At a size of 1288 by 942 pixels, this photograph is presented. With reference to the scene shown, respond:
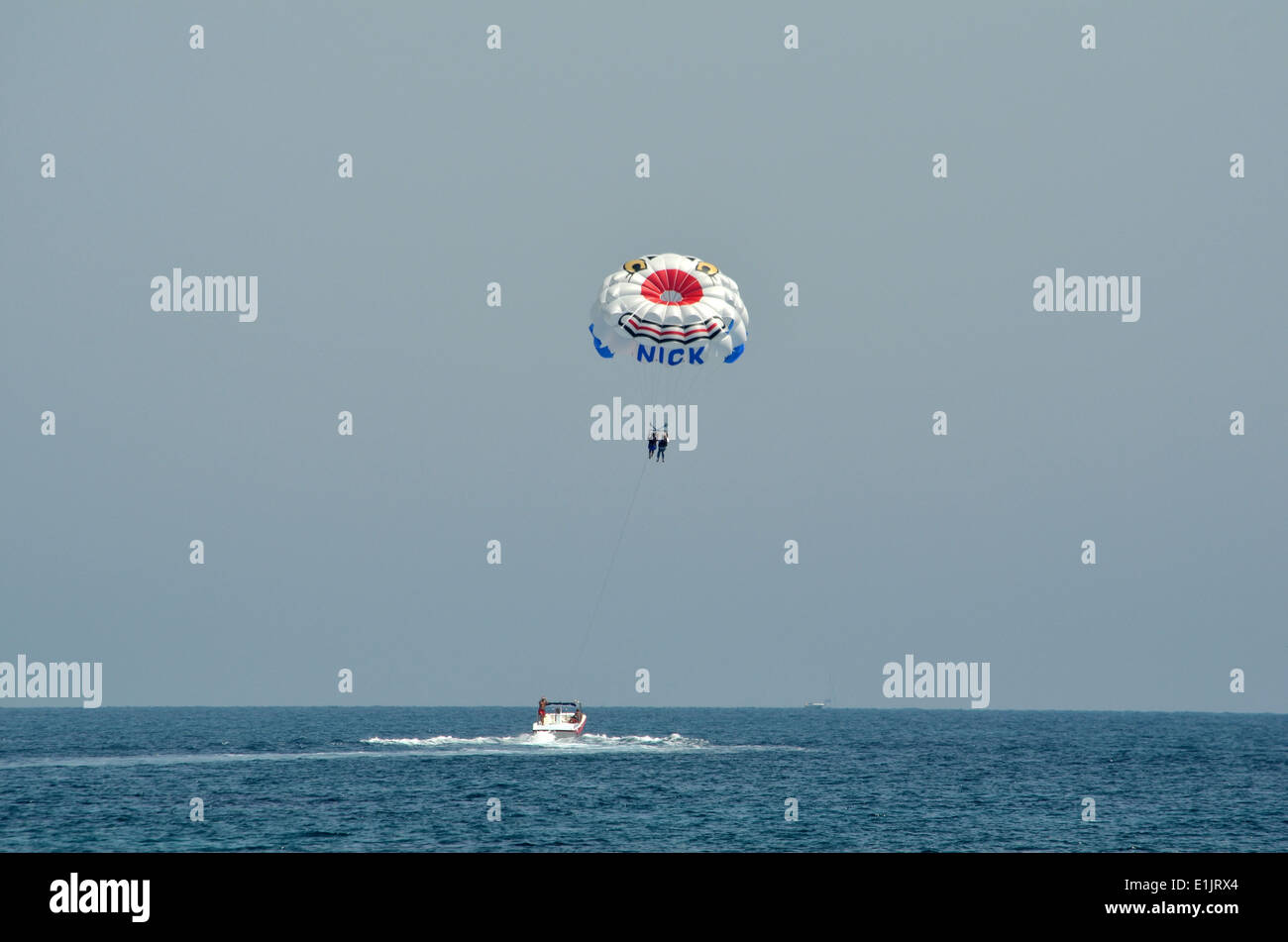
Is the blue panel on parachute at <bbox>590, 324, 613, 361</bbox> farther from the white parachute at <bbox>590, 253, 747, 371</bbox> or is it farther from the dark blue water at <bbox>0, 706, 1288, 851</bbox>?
the dark blue water at <bbox>0, 706, 1288, 851</bbox>

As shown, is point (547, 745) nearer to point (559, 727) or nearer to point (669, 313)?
point (559, 727)

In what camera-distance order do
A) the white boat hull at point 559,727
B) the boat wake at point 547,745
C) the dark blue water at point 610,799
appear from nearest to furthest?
the dark blue water at point 610,799 < the boat wake at point 547,745 < the white boat hull at point 559,727

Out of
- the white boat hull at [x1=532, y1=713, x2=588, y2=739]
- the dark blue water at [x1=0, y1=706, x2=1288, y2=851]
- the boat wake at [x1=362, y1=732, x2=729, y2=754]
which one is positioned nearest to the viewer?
the dark blue water at [x1=0, y1=706, x2=1288, y2=851]

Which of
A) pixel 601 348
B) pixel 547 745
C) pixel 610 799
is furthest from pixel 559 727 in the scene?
pixel 601 348

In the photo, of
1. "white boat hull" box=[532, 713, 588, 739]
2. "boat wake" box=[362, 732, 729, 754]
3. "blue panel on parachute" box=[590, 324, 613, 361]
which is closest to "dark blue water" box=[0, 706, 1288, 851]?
"boat wake" box=[362, 732, 729, 754]

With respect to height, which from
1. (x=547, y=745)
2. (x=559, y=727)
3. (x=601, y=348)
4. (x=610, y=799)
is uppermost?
(x=601, y=348)

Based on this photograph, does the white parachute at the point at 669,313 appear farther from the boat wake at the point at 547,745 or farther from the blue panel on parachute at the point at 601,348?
the boat wake at the point at 547,745

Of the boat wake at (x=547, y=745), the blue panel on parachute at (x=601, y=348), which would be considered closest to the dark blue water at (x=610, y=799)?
the boat wake at (x=547, y=745)
